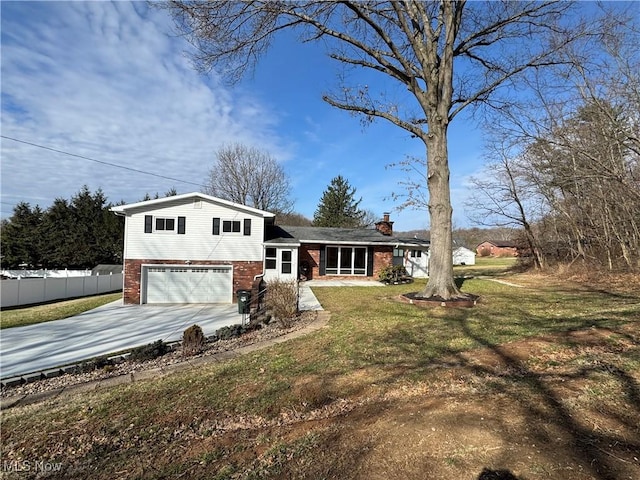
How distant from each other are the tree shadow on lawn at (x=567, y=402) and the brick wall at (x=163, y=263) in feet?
42.2

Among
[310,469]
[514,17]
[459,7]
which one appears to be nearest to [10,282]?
[310,469]

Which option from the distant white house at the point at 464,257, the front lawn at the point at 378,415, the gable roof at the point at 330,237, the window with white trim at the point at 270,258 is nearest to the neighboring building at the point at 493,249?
the distant white house at the point at 464,257

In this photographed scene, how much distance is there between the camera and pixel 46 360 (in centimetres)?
808

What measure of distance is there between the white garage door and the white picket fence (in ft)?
26.2

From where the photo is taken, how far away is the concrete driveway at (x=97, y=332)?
8.30 metres

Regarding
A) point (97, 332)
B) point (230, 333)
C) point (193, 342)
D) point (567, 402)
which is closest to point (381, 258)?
A: point (230, 333)

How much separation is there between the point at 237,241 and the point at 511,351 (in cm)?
1444

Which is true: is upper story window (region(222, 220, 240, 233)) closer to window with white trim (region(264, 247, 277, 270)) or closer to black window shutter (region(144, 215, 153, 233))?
window with white trim (region(264, 247, 277, 270))

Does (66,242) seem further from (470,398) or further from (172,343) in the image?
(470,398)

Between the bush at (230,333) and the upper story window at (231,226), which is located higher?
the upper story window at (231,226)

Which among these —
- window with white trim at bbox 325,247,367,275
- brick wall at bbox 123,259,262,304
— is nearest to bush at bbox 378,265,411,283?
window with white trim at bbox 325,247,367,275

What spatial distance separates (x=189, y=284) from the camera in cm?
1723

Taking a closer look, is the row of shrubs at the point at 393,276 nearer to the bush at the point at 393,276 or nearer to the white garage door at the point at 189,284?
the bush at the point at 393,276

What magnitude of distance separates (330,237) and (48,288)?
665 inches
